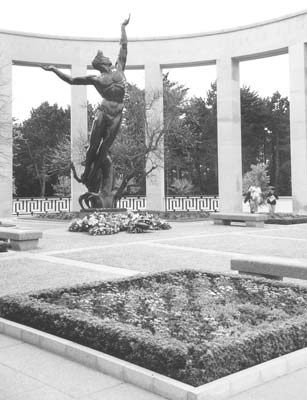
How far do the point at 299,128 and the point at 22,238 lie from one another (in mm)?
16849

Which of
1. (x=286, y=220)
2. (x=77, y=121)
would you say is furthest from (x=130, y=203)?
(x=286, y=220)

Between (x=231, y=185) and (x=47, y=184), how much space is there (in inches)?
→ 1361

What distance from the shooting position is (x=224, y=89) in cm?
2753

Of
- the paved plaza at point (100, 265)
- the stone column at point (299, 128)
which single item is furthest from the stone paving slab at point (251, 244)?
the stone column at point (299, 128)

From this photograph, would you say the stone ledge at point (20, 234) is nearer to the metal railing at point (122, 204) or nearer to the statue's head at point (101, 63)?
the statue's head at point (101, 63)

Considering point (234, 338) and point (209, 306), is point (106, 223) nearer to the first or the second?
point (209, 306)

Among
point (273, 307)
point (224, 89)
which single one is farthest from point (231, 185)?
point (273, 307)

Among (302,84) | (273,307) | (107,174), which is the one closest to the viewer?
(273,307)

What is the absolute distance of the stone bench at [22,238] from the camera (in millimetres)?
12863

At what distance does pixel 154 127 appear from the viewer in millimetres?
26844

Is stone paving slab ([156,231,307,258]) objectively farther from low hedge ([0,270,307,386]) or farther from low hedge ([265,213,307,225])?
low hedge ([0,270,307,386])

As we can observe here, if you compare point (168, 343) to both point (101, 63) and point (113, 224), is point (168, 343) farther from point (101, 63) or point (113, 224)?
point (101, 63)

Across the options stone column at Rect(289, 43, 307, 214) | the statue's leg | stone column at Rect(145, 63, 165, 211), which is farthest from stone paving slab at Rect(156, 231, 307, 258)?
stone column at Rect(145, 63, 165, 211)

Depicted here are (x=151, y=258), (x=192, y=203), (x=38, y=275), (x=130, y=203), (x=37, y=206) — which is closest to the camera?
(x=38, y=275)
